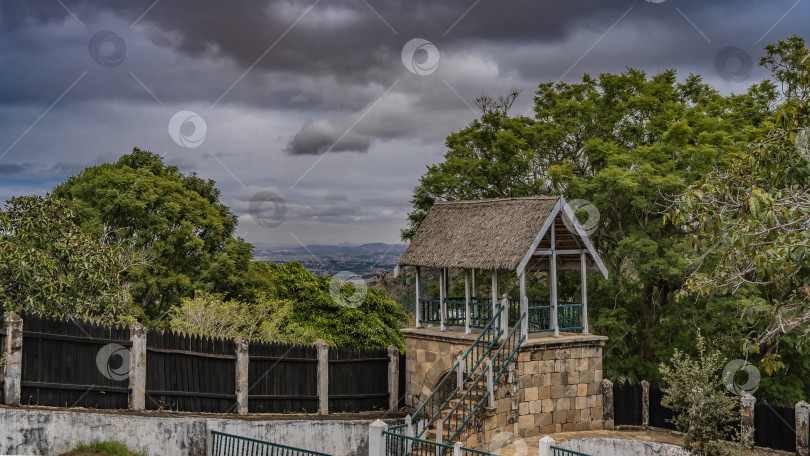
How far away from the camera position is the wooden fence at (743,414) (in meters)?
16.5

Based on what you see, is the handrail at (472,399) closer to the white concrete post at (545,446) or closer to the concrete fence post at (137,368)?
the white concrete post at (545,446)

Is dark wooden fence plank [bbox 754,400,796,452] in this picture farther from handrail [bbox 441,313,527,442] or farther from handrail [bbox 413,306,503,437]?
handrail [bbox 413,306,503,437]

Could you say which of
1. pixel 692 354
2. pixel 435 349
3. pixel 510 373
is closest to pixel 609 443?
pixel 510 373

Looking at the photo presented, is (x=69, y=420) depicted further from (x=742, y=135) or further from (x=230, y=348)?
(x=742, y=135)

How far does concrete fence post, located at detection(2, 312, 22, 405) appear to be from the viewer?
13.0 metres

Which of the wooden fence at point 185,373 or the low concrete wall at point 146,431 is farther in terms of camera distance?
the wooden fence at point 185,373

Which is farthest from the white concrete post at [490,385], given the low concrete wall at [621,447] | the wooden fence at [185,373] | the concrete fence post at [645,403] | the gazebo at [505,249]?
the concrete fence post at [645,403]

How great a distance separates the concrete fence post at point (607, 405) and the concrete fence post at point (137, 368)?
1108cm

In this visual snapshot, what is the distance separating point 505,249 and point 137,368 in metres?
8.61

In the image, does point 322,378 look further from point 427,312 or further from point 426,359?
point 427,312

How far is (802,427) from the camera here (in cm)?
1602

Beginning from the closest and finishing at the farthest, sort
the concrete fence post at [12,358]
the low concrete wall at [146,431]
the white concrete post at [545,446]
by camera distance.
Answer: the white concrete post at [545,446]
the low concrete wall at [146,431]
the concrete fence post at [12,358]

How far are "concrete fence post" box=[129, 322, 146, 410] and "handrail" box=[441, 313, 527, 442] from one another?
6.27 m

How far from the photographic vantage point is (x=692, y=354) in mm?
23234
